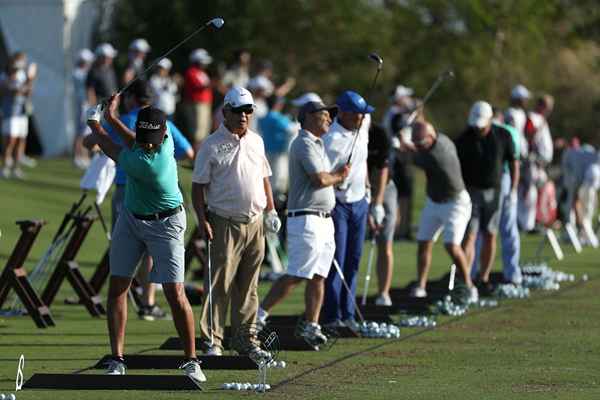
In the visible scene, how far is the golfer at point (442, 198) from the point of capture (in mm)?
16797

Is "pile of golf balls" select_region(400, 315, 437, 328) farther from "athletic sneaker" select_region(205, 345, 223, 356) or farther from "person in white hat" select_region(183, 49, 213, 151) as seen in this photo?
"person in white hat" select_region(183, 49, 213, 151)

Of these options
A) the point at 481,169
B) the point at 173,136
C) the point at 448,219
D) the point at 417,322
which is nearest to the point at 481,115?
the point at 481,169

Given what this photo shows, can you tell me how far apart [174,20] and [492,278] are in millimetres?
22488

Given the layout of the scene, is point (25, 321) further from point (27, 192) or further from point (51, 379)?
point (27, 192)

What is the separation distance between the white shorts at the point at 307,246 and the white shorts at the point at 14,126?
13.7 meters

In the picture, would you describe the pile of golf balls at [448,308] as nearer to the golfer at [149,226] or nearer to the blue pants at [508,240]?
the blue pants at [508,240]

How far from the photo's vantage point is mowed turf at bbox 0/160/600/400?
11.0 m

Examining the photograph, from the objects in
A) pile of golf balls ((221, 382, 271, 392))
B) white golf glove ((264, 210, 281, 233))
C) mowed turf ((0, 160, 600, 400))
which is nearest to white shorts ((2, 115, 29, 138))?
mowed turf ((0, 160, 600, 400))

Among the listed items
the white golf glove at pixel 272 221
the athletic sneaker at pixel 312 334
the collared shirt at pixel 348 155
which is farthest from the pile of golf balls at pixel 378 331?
the white golf glove at pixel 272 221

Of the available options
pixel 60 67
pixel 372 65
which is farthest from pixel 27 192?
pixel 372 65

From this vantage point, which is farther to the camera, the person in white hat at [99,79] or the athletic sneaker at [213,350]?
the person in white hat at [99,79]

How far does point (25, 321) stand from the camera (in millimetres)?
15461

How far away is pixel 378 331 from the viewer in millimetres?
14328

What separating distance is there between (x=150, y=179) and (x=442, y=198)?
627 cm
